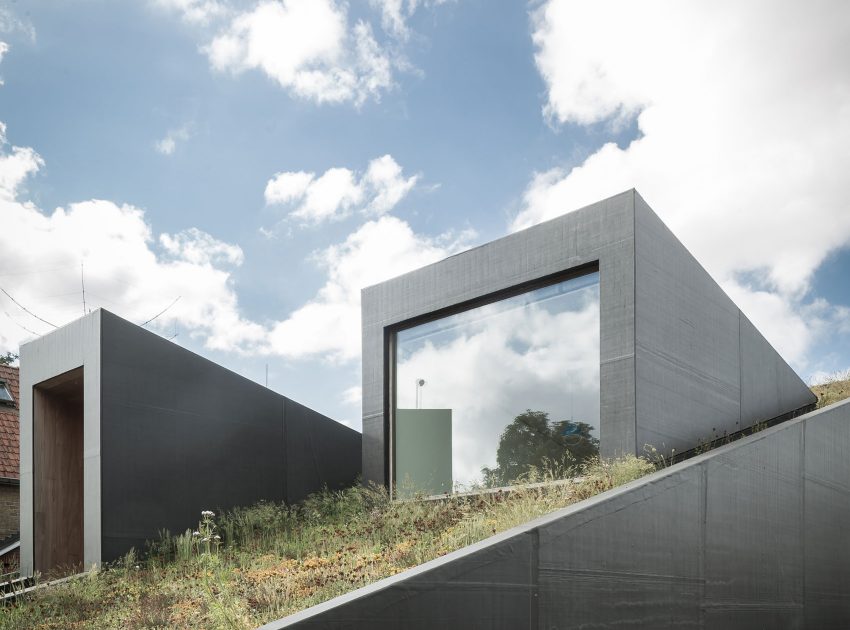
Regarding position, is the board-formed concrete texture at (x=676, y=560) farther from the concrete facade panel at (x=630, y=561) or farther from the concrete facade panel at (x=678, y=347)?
the concrete facade panel at (x=678, y=347)

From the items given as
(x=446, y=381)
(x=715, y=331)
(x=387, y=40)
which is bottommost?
(x=446, y=381)

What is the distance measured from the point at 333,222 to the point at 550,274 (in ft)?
26.4

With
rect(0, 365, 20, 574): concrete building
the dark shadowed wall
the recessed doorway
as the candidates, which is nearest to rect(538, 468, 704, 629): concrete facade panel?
the dark shadowed wall

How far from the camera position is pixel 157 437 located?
34.2ft

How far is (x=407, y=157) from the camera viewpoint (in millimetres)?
13203

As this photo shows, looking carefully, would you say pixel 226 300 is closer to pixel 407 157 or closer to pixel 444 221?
pixel 407 157

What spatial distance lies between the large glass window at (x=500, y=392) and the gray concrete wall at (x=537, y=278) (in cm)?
20

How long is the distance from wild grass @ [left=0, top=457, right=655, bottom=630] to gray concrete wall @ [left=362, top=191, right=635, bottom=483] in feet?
1.84

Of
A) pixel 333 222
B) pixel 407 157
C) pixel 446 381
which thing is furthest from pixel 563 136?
pixel 446 381

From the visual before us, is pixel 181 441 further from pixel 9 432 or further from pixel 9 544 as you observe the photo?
pixel 9 432

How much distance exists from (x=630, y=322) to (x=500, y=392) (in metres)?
1.86

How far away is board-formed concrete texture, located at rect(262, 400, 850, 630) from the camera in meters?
4.57

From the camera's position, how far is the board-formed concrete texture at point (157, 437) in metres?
9.82

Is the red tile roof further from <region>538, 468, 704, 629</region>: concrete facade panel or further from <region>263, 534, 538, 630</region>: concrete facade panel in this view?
<region>263, 534, 538, 630</region>: concrete facade panel
